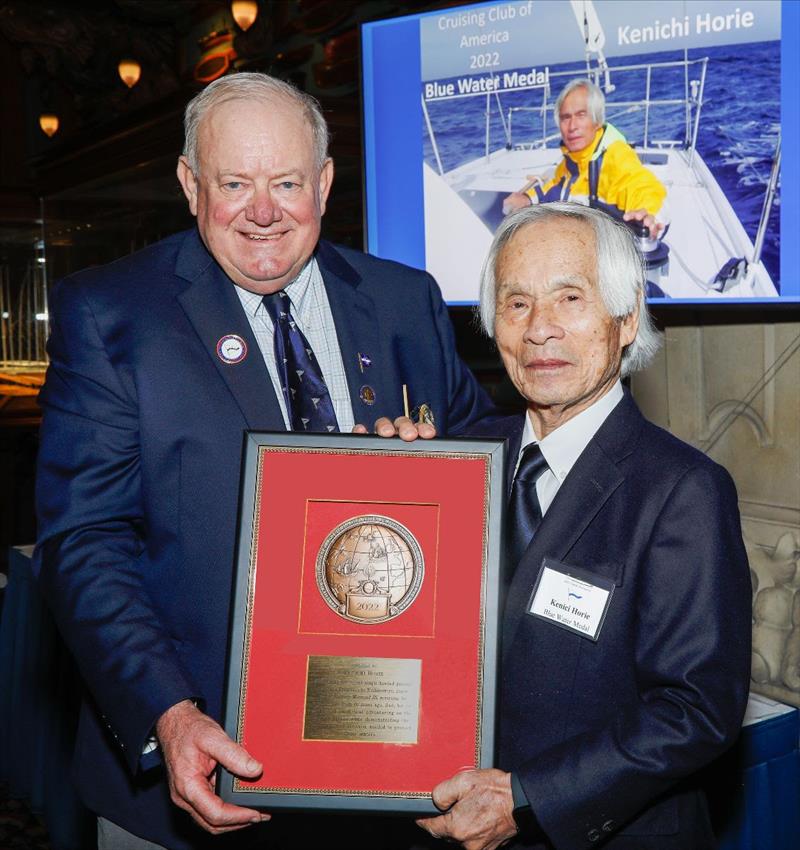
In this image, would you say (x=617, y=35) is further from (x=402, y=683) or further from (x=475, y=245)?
(x=402, y=683)

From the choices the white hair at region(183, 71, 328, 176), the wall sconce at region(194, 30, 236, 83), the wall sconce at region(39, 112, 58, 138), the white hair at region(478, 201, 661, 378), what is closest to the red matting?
the white hair at region(478, 201, 661, 378)

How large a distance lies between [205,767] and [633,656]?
2.01ft

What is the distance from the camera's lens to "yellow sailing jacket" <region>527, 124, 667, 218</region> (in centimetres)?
281

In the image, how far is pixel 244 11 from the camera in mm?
8984

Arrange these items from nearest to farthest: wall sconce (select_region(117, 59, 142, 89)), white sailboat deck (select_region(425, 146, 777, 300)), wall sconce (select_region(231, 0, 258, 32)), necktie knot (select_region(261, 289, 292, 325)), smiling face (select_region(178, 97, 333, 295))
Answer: smiling face (select_region(178, 97, 333, 295))
necktie knot (select_region(261, 289, 292, 325))
white sailboat deck (select_region(425, 146, 777, 300))
wall sconce (select_region(231, 0, 258, 32))
wall sconce (select_region(117, 59, 142, 89))

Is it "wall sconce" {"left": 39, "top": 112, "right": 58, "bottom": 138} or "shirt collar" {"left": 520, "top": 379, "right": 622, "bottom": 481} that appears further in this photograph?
"wall sconce" {"left": 39, "top": 112, "right": 58, "bottom": 138}

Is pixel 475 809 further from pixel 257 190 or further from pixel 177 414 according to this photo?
pixel 257 190

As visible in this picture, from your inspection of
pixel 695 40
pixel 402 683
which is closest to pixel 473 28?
pixel 695 40

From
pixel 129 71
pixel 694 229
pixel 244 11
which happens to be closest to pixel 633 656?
pixel 694 229

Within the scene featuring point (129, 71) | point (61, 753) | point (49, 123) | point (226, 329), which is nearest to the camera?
point (226, 329)

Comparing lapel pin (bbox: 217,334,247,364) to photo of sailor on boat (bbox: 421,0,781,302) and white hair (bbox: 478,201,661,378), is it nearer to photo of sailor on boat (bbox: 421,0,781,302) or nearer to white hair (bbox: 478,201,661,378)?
white hair (bbox: 478,201,661,378)

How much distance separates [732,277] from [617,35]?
73cm

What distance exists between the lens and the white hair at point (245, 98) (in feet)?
5.56

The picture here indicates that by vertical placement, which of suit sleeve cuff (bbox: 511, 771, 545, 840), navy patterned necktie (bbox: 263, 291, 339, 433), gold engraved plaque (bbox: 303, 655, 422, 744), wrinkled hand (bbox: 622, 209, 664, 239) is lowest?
suit sleeve cuff (bbox: 511, 771, 545, 840)
